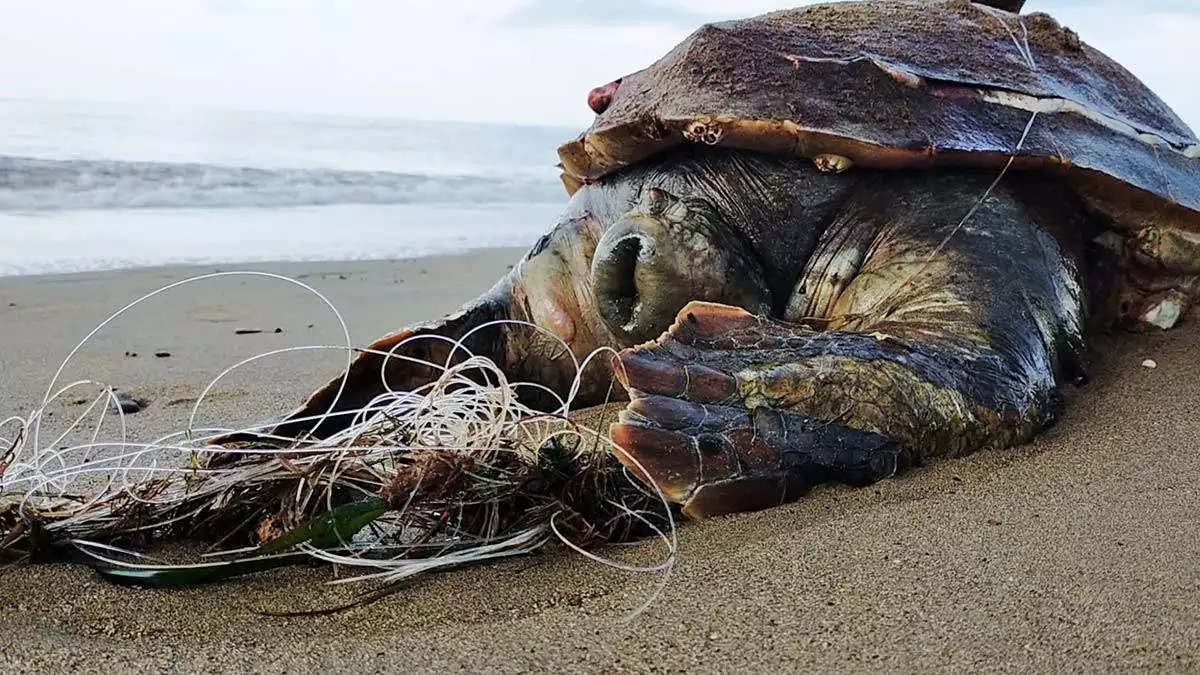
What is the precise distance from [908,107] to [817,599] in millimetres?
1286

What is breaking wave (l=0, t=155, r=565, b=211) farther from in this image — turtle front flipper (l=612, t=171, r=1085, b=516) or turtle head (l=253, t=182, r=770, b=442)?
turtle front flipper (l=612, t=171, r=1085, b=516)

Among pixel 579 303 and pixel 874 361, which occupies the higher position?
pixel 874 361

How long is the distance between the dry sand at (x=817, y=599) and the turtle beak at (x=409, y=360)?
0.93 m

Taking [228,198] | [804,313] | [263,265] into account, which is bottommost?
[228,198]

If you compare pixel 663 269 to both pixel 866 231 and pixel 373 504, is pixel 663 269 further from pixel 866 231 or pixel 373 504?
pixel 373 504

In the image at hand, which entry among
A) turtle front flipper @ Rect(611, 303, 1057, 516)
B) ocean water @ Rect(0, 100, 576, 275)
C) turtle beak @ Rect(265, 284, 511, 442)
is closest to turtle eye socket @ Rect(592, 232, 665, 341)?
turtle beak @ Rect(265, 284, 511, 442)

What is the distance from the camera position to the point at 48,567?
52.6 inches

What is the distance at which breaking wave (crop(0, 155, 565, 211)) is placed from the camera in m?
7.78

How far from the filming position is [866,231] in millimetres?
2244

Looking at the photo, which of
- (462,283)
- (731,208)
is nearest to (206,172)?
(462,283)

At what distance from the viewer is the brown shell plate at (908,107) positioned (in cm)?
215

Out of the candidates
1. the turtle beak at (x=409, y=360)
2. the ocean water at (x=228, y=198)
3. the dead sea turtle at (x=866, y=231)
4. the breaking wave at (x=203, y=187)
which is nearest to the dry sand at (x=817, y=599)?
the dead sea turtle at (x=866, y=231)

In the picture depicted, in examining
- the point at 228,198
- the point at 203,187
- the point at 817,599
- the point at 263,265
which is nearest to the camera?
the point at 817,599

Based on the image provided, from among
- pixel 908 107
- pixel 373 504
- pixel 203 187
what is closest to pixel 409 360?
pixel 373 504
